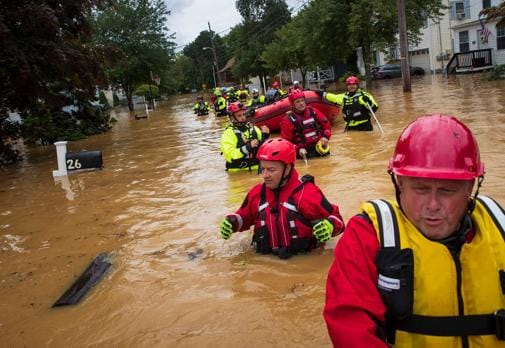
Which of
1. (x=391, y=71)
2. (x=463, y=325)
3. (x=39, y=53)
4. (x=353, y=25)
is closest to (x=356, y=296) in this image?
(x=463, y=325)

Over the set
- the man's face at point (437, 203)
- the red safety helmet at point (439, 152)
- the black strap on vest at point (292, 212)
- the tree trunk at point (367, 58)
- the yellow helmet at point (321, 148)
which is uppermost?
the tree trunk at point (367, 58)

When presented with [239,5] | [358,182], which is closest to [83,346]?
[358,182]

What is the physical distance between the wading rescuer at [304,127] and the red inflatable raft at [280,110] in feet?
15.4

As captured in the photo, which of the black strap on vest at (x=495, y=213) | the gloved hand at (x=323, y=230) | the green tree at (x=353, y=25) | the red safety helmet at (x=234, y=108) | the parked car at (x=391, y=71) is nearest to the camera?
the black strap on vest at (x=495, y=213)

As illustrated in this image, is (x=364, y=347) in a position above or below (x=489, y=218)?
below

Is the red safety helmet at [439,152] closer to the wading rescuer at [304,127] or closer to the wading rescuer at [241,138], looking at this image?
the wading rescuer at [241,138]

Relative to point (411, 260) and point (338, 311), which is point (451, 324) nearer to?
point (411, 260)

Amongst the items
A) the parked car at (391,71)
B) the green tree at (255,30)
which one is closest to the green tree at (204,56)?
the green tree at (255,30)

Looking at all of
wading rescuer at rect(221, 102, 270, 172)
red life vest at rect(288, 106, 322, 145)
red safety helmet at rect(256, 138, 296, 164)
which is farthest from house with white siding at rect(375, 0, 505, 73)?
red safety helmet at rect(256, 138, 296, 164)

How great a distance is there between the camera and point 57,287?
15.6 feet

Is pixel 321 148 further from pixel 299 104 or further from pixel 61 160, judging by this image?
pixel 61 160

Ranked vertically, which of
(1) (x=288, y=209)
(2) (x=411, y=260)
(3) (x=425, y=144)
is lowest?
(1) (x=288, y=209)

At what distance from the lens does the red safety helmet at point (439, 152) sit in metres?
1.88

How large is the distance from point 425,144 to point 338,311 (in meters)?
0.72
